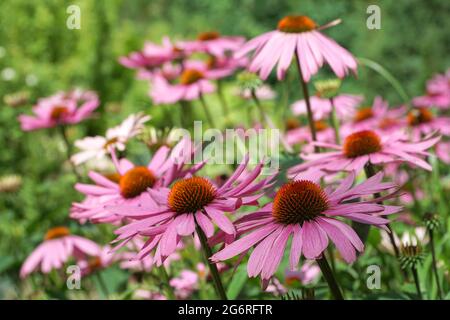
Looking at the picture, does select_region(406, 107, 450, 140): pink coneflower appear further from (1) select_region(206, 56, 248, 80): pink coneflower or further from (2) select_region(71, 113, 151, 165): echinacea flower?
(2) select_region(71, 113, 151, 165): echinacea flower

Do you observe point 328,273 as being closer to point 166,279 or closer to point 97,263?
point 166,279

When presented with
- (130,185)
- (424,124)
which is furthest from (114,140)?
(424,124)

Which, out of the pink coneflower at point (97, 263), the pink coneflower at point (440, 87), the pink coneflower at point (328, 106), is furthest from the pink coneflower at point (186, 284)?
the pink coneflower at point (440, 87)

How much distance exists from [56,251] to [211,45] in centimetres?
86

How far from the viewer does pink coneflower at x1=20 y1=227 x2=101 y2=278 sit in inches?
60.1

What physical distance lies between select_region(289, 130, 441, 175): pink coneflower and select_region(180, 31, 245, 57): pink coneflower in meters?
0.95

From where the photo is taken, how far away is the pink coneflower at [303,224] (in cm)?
71

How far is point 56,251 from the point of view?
61.7 inches

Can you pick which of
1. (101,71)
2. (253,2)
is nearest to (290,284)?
(253,2)

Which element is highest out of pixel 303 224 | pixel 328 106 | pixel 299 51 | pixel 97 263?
pixel 299 51

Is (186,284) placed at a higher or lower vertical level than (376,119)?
lower

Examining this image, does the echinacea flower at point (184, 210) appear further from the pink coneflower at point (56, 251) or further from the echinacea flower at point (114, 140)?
the pink coneflower at point (56, 251)

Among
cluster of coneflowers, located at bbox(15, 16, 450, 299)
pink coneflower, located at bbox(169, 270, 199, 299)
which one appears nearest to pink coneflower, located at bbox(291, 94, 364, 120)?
cluster of coneflowers, located at bbox(15, 16, 450, 299)
